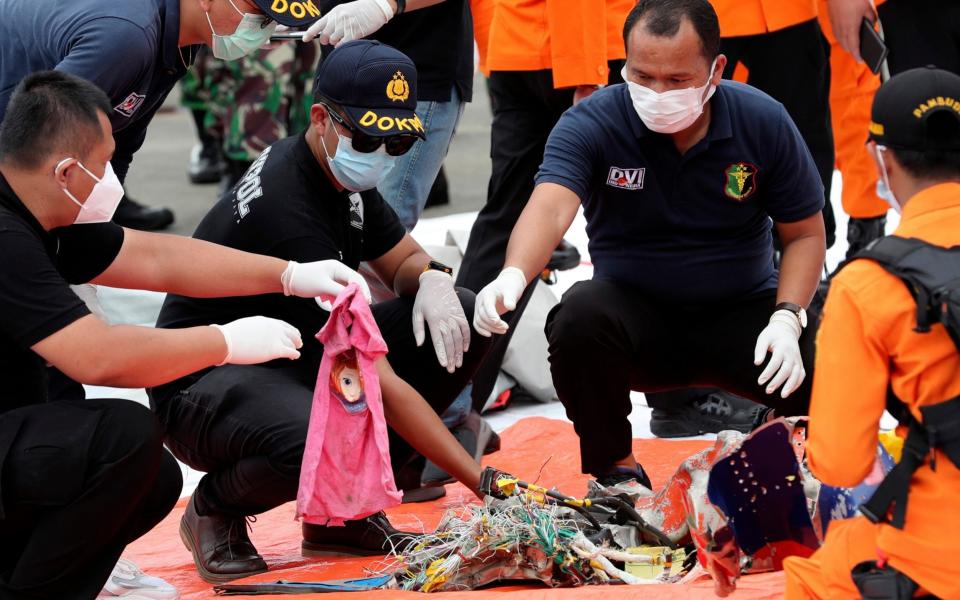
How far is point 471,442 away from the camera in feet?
11.9

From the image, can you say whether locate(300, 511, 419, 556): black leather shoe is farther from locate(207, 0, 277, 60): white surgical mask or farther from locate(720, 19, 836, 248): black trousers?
locate(720, 19, 836, 248): black trousers

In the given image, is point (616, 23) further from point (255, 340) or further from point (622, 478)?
point (255, 340)

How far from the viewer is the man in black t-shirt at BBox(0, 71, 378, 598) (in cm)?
239

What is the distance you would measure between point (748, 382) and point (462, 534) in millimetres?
877

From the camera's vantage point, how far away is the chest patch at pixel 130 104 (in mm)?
2980

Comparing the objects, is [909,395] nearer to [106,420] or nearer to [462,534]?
[462,534]

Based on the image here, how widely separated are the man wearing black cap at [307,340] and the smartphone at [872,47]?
1630mm

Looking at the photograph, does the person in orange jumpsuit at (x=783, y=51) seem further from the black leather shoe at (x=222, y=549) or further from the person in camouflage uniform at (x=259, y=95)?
the person in camouflage uniform at (x=259, y=95)

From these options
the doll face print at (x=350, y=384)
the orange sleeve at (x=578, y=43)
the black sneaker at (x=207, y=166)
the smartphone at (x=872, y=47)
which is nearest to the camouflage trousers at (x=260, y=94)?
the black sneaker at (x=207, y=166)

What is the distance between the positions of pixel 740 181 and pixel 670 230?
200 millimetres

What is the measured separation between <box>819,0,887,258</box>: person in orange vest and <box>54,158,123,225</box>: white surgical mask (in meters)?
2.88

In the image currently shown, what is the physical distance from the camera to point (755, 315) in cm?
321

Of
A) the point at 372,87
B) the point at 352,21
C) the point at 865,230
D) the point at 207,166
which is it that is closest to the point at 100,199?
the point at 372,87

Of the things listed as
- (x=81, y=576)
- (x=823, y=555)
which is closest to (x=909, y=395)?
(x=823, y=555)
